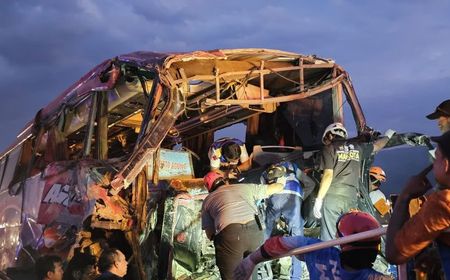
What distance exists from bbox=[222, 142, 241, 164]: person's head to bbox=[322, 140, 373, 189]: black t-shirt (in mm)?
1169

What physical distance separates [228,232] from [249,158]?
3083mm

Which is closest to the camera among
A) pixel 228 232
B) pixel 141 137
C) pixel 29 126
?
pixel 228 232

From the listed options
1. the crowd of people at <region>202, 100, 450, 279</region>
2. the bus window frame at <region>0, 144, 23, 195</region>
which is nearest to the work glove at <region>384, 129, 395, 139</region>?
the crowd of people at <region>202, 100, 450, 279</region>

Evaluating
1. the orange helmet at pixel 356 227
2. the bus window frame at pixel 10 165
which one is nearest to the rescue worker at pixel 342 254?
the orange helmet at pixel 356 227

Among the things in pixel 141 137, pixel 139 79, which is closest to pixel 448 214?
pixel 141 137

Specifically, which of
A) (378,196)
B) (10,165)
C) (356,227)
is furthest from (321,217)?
(10,165)

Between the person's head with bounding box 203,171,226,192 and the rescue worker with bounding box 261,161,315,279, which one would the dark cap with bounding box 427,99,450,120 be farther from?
the rescue worker with bounding box 261,161,315,279

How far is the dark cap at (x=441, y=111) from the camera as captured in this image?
12.3 ft

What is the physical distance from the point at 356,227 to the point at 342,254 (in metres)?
0.16

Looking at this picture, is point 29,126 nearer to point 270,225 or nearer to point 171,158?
point 171,158

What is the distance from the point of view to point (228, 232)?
17.4 ft

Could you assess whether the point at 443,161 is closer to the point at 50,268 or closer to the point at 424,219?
the point at 424,219

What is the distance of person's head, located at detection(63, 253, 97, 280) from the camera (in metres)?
6.24

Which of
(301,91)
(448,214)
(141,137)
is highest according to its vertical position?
(301,91)
